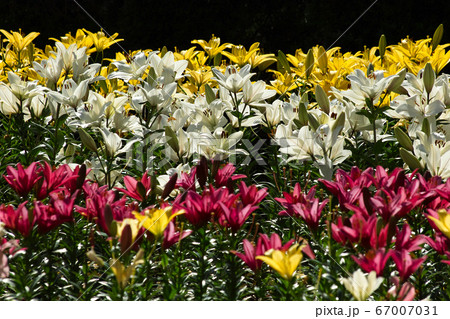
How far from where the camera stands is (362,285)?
4.43 ft

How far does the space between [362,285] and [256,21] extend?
597 centimetres

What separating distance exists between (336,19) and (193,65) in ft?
12.9

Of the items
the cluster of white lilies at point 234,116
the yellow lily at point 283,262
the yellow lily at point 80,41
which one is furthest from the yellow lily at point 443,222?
the yellow lily at point 80,41

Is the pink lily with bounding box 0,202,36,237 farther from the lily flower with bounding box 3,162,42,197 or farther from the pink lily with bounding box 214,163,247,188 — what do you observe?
the pink lily with bounding box 214,163,247,188

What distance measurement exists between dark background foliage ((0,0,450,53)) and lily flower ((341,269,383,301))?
546 centimetres

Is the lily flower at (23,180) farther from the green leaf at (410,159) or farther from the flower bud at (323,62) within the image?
the flower bud at (323,62)

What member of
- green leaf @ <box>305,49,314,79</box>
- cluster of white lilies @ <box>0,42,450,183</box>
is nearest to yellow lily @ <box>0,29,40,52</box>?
cluster of white lilies @ <box>0,42,450,183</box>

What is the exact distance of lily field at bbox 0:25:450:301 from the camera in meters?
1.51

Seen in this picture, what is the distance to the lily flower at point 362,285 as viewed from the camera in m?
1.34

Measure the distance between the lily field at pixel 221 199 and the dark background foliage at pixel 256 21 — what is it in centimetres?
383

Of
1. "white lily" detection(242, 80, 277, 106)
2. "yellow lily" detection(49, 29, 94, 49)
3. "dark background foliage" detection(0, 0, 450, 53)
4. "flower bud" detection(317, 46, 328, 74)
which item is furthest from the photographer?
"dark background foliage" detection(0, 0, 450, 53)

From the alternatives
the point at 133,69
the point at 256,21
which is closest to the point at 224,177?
the point at 133,69

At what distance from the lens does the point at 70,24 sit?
7.48 m
